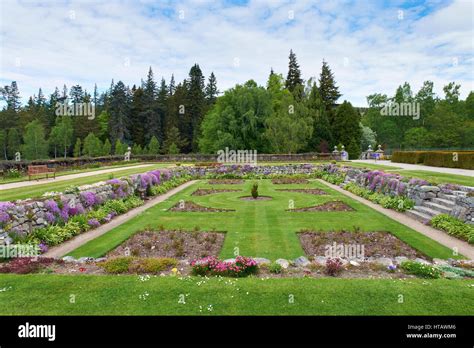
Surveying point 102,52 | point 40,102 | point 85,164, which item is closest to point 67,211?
point 102,52

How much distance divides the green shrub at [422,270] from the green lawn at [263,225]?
2.14 meters

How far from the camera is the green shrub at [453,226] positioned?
27.0 ft

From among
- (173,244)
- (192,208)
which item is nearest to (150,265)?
(173,244)

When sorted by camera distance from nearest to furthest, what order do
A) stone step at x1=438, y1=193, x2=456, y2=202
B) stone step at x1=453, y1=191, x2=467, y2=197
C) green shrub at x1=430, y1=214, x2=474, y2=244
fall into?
1. green shrub at x1=430, y1=214, x2=474, y2=244
2. stone step at x1=453, y1=191, x2=467, y2=197
3. stone step at x1=438, y1=193, x2=456, y2=202

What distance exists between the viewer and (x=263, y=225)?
32.7 ft

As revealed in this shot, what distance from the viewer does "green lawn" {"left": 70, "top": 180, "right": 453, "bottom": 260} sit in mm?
7648

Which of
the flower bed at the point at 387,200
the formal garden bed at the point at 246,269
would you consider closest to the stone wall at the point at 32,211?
the formal garden bed at the point at 246,269

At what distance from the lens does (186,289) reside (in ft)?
14.9

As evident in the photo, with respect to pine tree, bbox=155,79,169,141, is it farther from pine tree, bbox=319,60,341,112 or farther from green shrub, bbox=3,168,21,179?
green shrub, bbox=3,168,21,179

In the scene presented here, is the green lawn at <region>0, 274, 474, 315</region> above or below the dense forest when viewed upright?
below

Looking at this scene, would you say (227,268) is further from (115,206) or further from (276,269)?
(115,206)

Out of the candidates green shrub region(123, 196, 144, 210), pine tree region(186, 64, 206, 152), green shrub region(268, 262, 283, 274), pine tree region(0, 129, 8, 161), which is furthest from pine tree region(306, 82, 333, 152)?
pine tree region(0, 129, 8, 161)

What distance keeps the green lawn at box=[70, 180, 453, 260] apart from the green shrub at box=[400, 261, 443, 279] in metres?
2.14
